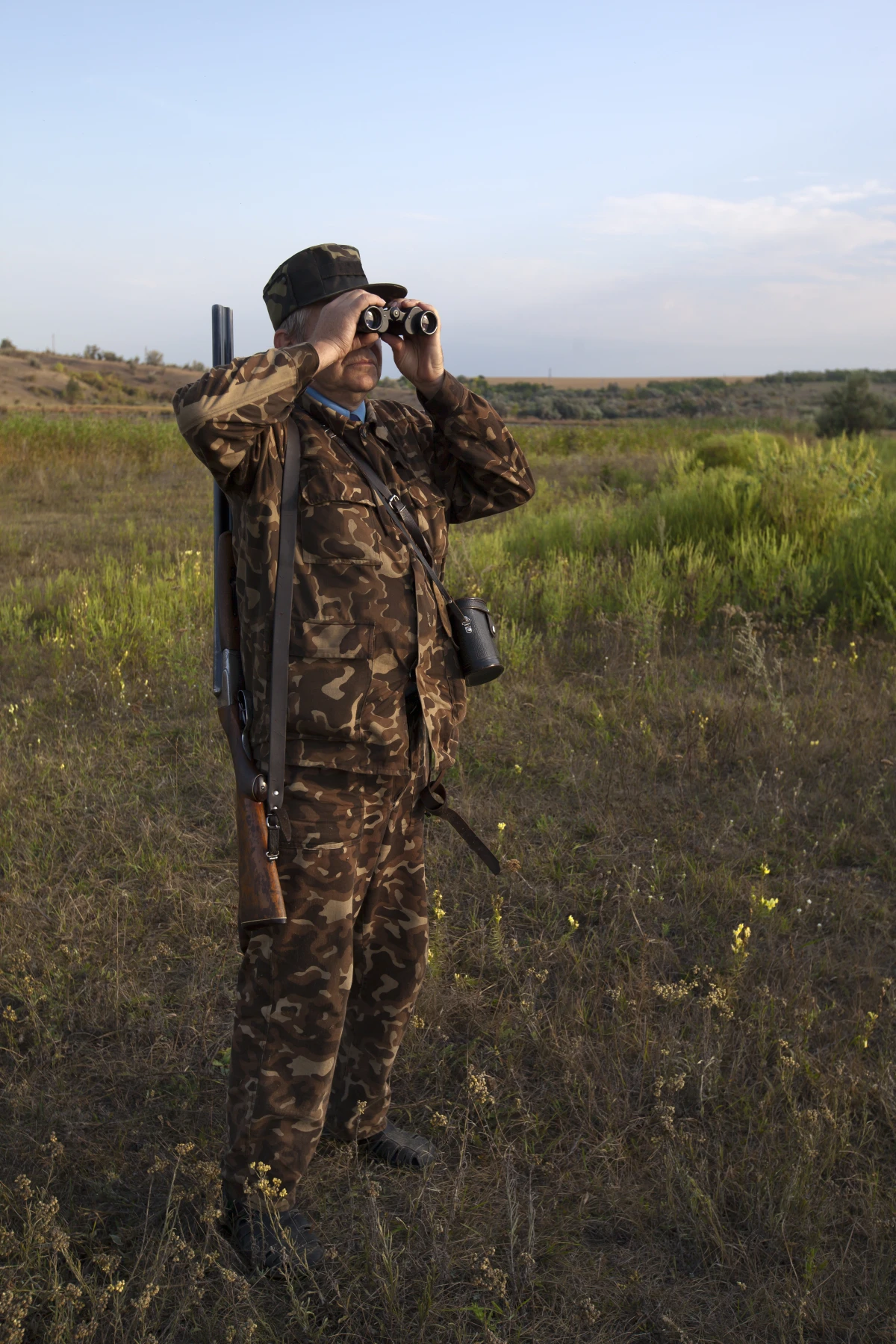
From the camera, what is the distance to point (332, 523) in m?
2.14

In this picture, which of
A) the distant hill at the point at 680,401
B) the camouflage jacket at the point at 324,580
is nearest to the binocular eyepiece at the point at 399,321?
the camouflage jacket at the point at 324,580

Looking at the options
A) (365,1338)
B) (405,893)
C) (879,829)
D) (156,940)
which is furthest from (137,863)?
(879,829)

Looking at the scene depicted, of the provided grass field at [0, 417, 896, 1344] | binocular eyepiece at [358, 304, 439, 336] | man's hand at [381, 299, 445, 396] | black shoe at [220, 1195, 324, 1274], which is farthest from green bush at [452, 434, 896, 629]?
black shoe at [220, 1195, 324, 1274]

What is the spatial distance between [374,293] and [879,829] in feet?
11.3

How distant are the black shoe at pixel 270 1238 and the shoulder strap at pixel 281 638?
864 millimetres

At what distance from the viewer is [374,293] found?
2.22 m

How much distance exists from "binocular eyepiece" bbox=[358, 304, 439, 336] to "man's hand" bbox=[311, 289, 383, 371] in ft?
0.07

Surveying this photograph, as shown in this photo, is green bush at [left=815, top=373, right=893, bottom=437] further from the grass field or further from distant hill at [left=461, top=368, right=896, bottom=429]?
the grass field

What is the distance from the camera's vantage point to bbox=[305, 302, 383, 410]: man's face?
2.22 m

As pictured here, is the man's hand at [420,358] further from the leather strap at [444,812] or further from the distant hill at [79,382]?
the distant hill at [79,382]

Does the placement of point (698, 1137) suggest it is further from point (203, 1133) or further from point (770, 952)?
point (203, 1133)

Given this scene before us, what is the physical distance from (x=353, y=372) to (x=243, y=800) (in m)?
1.01

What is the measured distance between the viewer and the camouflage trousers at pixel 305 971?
Answer: 217 centimetres

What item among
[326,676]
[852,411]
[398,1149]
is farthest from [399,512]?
[852,411]
